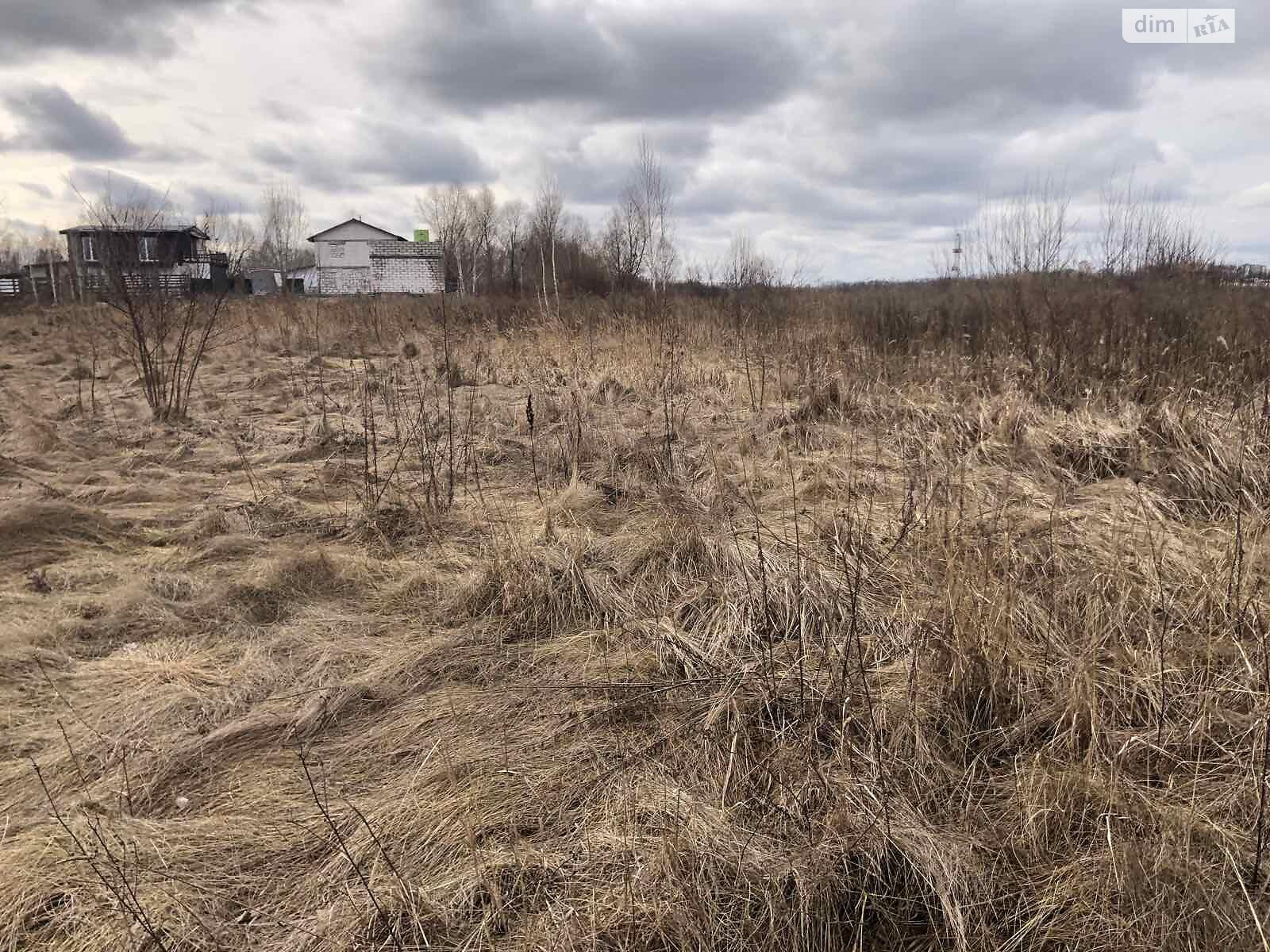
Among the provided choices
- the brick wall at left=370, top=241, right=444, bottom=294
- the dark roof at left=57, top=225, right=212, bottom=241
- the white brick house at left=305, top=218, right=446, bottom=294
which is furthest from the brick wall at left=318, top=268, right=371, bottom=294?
the dark roof at left=57, top=225, right=212, bottom=241

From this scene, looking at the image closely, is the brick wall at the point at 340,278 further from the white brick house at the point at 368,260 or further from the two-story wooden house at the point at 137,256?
the two-story wooden house at the point at 137,256

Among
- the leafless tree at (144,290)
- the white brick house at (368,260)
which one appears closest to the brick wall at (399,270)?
the white brick house at (368,260)

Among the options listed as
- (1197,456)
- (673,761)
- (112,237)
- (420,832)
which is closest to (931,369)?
(1197,456)

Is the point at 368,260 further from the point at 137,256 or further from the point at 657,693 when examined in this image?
the point at 657,693

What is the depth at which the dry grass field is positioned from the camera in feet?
5.25

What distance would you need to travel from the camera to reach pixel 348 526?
3.98m

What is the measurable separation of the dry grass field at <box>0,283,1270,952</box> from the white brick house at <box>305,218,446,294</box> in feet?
121

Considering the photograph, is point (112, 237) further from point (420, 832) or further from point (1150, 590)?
point (1150, 590)

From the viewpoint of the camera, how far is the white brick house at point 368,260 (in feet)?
136

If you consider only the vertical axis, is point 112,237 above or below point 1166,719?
above

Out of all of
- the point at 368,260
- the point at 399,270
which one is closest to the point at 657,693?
the point at 399,270

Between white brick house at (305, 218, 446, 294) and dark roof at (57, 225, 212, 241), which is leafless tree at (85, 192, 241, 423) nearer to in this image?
dark roof at (57, 225, 212, 241)

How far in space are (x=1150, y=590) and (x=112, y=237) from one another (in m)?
8.44

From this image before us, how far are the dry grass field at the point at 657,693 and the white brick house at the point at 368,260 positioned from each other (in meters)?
36.9
